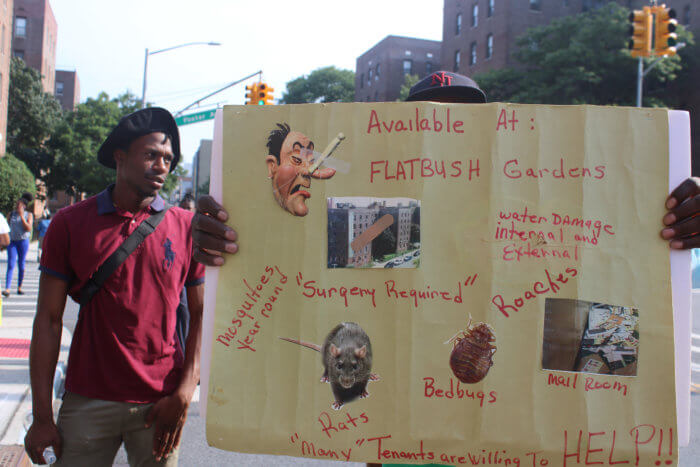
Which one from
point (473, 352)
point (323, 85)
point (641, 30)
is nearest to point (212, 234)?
point (473, 352)

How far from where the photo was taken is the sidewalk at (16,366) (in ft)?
14.5

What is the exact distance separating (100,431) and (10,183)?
3352cm

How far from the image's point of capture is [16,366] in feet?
20.1

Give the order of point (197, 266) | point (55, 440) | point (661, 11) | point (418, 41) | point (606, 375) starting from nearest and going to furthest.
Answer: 1. point (606, 375)
2. point (55, 440)
3. point (197, 266)
4. point (661, 11)
5. point (418, 41)

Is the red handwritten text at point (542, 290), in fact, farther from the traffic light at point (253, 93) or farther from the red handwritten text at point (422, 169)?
the traffic light at point (253, 93)

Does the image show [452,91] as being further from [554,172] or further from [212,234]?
[212,234]

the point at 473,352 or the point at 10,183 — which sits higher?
the point at 10,183

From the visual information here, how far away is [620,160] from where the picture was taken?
1919mm

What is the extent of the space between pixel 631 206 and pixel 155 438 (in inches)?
76.3

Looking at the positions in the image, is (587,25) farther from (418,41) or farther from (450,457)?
(450,457)

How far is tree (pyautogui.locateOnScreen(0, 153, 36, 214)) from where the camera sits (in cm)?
3070

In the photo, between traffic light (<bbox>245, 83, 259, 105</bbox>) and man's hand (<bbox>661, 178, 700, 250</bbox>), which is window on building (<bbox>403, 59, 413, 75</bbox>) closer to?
traffic light (<bbox>245, 83, 259, 105</bbox>)

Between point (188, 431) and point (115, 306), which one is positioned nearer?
point (115, 306)

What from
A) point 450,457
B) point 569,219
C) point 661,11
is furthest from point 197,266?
point 661,11
